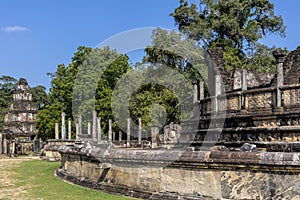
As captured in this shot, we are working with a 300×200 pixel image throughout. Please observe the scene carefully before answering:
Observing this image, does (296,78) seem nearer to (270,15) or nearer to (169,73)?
(169,73)

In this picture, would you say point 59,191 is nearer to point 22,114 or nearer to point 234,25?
point 234,25

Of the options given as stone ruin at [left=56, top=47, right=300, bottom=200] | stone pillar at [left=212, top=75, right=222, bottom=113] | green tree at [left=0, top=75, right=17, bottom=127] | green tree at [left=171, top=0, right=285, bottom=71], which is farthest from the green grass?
green tree at [left=0, top=75, right=17, bottom=127]

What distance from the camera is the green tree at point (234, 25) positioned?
31781mm

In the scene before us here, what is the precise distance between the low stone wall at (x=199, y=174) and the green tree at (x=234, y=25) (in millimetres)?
24158

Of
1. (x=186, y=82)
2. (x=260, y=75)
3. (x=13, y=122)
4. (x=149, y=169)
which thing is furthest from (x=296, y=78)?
(x=13, y=122)

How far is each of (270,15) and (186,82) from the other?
32.2ft

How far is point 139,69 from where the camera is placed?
119 ft

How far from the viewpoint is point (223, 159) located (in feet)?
20.0

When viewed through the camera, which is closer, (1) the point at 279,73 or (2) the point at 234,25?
(1) the point at 279,73

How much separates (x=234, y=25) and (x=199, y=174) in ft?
88.4

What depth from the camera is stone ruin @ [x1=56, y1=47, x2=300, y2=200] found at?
5.73 meters

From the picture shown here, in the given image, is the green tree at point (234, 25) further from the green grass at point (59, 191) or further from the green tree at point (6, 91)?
the green tree at point (6, 91)

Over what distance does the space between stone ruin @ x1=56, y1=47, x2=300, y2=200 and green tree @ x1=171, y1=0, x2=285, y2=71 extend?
16.2m

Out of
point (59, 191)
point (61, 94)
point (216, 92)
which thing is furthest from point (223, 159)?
point (61, 94)
